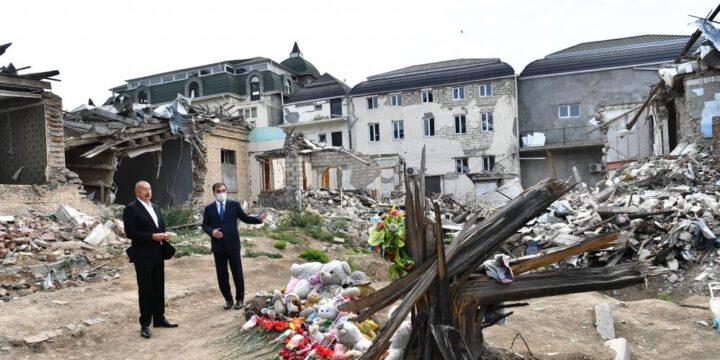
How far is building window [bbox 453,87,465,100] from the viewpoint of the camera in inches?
1250

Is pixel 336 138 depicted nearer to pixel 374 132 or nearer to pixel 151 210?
pixel 374 132

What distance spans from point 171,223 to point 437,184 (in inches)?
822

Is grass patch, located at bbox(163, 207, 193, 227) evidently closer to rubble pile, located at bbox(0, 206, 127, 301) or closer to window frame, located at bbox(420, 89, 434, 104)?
rubble pile, located at bbox(0, 206, 127, 301)

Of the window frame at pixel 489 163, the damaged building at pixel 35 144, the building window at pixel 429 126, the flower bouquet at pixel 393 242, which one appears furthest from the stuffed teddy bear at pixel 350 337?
the building window at pixel 429 126

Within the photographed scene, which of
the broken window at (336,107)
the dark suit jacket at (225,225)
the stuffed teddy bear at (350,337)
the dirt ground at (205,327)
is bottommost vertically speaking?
the dirt ground at (205,327)

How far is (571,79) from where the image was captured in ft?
101

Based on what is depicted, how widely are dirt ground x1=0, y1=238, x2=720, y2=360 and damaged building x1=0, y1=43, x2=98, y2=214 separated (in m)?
6.58

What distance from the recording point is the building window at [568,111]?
102ft

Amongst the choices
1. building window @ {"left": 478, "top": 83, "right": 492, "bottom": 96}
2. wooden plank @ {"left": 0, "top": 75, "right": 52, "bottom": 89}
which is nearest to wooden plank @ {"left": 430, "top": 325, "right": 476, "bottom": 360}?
wooden plank @ {"left": 0, "top": 75, "right": 52, "bottom": 89}

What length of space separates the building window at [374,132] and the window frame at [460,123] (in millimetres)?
5069

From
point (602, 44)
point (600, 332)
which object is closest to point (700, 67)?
point (600, 332)

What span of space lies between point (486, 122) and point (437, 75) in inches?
172

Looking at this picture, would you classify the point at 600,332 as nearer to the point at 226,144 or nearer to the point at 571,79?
the point at 226,144

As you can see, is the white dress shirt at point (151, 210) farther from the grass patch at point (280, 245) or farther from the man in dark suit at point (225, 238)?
the grass patch at point (280, 245)
